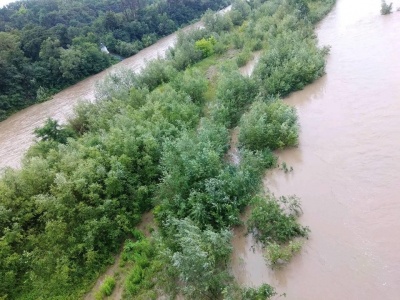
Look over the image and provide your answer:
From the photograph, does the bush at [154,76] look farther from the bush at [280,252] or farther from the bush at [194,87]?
the bush at [280,252]

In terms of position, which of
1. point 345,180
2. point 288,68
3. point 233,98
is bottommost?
point 345,180

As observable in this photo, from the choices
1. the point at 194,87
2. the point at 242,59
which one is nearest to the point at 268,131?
the point at 194,87

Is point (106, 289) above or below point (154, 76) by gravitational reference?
below

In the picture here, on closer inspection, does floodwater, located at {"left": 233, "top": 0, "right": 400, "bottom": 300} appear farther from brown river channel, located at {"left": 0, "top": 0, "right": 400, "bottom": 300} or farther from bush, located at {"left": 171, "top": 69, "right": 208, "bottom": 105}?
bush, located at {"left": 171, "top": 69, "right": 208, "bottom": 105}

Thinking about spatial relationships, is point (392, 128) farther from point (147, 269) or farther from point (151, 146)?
point (147, 269)

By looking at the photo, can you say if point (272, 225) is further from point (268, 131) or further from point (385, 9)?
point (385, 9)

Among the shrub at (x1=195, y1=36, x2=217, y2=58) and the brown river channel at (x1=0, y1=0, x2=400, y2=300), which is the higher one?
the shrub at (x1=195, y1=36, x2=217, y2=58)

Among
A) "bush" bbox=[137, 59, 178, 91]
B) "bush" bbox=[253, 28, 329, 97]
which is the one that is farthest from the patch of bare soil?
"bush" bbox=[137, 59, 178, 91]
